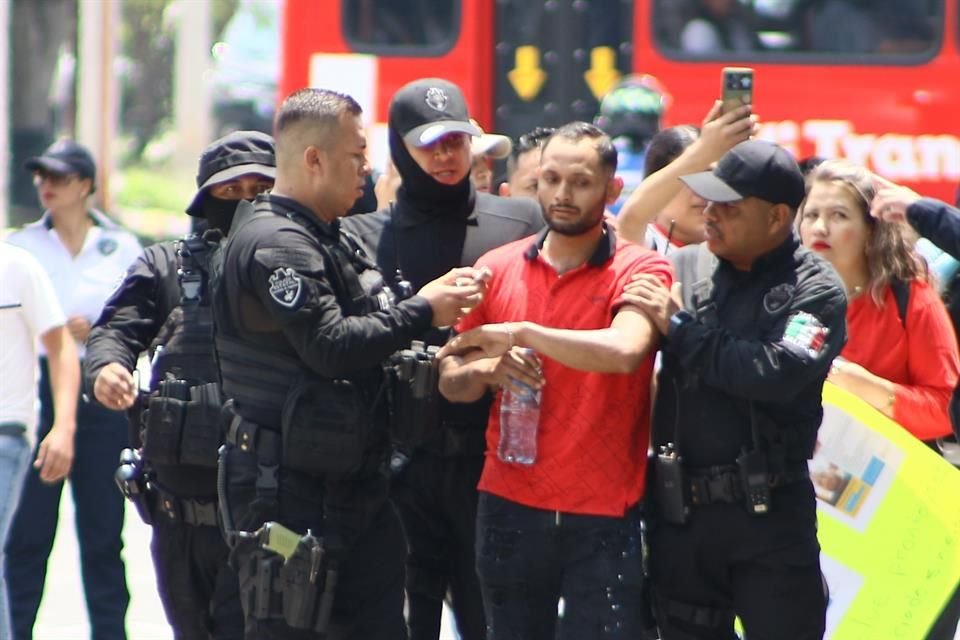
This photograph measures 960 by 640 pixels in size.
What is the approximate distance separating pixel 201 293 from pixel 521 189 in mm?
1496

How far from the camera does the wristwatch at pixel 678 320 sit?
13.6ft

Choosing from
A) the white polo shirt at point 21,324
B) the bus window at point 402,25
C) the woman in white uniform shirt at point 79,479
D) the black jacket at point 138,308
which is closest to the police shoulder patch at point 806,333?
the black jacket at point 138,308

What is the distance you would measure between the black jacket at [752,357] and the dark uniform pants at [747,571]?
15 centimetres

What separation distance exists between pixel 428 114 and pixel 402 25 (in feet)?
14.3

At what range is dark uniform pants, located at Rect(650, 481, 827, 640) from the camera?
13.7ft

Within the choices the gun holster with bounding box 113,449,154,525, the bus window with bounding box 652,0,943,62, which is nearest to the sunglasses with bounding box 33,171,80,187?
the gun holster with bounding box 113,449,154,525

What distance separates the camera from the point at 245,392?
165 inches

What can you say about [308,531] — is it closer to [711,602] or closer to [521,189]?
[711,602]

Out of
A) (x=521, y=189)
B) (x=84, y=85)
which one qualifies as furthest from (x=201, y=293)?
(x=84, y=85)

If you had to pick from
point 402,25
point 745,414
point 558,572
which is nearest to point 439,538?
point 558,572

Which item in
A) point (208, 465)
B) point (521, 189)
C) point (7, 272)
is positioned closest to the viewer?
point (208, 465)

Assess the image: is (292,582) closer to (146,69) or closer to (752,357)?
(752,357)

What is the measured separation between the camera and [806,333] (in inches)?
162

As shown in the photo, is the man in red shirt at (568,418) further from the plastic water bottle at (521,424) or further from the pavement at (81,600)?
the pavement at (81,600)
